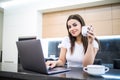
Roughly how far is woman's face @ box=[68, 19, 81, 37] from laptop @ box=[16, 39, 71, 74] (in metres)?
0.55

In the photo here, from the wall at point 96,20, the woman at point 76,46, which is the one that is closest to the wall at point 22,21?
the wall at point 96,20

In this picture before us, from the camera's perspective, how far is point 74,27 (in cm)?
140

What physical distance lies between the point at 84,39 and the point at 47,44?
8.74 ft

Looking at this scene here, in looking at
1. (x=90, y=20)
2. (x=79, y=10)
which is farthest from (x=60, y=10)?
(x=90, y=20)

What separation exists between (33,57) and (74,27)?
0.62 m

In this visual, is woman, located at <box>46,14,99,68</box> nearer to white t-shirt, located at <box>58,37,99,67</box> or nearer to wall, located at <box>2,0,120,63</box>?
white t-shirt, located at <box>58,37,99,67</box>

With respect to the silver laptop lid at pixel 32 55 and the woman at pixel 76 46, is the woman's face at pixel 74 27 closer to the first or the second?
the woman at pixel 76 46

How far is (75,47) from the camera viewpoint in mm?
1442

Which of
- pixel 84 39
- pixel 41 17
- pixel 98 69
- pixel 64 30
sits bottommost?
pixel 98 69

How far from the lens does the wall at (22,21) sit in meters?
3.56

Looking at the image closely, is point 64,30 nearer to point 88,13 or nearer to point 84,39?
point 88,13

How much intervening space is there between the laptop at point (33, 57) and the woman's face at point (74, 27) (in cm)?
55

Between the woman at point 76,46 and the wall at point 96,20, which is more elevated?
the wall at point 96,20

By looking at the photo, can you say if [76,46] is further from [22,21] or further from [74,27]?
[22,21]
